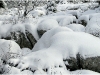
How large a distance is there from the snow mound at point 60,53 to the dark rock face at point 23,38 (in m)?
2.28

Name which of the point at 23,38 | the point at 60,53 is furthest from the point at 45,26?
the point at 60,53

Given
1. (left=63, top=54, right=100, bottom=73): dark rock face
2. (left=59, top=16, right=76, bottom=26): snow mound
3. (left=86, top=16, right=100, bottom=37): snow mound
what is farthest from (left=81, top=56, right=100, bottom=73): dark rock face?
(left=59, top=16, right=76, bottom=26): snow mound

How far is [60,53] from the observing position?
4.12 metres

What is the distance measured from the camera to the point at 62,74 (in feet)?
12.1

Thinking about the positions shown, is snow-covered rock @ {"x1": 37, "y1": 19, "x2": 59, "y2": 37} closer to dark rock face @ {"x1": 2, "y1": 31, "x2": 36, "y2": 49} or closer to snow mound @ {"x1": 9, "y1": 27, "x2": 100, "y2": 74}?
dark rock face @ {"x1": 2, "y1": 31, "x2": 36, "y2": 49}

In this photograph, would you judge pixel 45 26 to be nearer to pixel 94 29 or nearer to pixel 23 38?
pixel 23 38

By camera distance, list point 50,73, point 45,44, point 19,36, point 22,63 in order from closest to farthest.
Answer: point 50,73 < point 22,63 < point 45,44 < point 19,36

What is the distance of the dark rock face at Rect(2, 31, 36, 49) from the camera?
6703 mm

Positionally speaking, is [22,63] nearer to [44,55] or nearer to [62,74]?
[44,55]

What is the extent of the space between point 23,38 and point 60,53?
300 cm

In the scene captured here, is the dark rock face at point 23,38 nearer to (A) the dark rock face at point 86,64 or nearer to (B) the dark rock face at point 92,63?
(A) the dark rock face at point 86,64

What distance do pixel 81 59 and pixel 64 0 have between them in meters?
19.2

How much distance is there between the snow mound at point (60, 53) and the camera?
3793 millimetres

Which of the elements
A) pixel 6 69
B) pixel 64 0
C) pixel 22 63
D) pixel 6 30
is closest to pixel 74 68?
pixel 22 63
